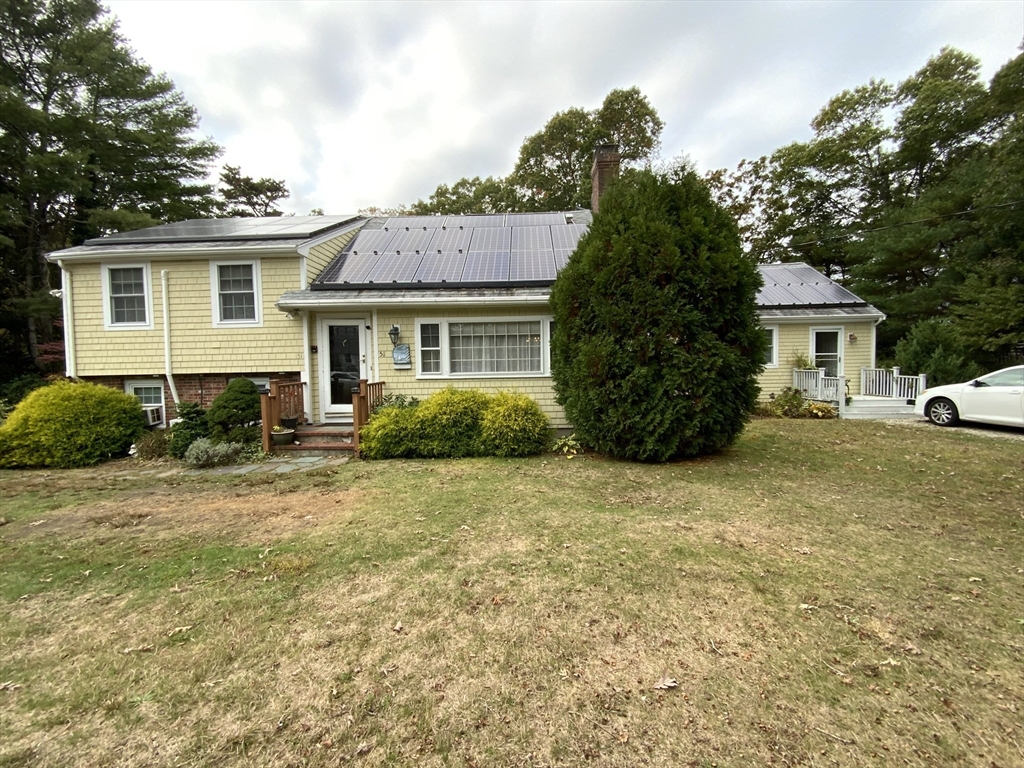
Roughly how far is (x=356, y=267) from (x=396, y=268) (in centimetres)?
101

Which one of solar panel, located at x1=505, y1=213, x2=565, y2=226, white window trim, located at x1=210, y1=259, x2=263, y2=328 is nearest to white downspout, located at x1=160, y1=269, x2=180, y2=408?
white window trim, located at x1=210, y1=259, x2=263, y2=328

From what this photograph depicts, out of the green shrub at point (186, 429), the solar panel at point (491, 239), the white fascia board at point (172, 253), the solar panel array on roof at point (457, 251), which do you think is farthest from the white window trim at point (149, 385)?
the solar panel at point (491, 239)

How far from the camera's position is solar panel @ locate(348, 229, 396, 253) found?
463 inches

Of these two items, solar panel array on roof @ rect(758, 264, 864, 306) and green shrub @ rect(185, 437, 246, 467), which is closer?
green shrub @ rect(185, 437, 246, 467)

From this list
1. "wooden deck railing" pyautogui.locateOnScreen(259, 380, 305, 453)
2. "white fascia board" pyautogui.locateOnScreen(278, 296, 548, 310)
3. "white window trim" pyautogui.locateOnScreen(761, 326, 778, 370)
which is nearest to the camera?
"wooden deck railing" pyautogui.locateOnScreen(259, 380, 305, 453)

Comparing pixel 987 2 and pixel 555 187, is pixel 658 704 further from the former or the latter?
pixel 555 187

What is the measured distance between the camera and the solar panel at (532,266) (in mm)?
9806

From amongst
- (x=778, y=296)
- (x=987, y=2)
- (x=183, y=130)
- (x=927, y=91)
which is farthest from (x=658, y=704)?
(x=927, y=91)

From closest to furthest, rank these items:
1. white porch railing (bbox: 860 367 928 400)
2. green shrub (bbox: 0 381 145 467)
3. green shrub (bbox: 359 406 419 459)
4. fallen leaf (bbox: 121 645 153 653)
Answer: fallen leaf (bbox: 121 645 153 653)
green shrub (bbox: 0 381 145 467)
green shrub (bbox: 359 406 419 459)
white porch railing (bbox: 860 367 928 400)

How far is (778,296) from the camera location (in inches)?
561

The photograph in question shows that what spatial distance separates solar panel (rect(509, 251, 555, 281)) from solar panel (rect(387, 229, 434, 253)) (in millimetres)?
2723

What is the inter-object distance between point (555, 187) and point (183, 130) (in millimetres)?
18201

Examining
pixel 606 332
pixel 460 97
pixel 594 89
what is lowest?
pixel 606 332

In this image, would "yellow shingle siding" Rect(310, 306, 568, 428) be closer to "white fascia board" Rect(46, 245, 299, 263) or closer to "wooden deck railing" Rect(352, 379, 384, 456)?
"wooden deck railing" Rect(352, 379, 384, 456)
